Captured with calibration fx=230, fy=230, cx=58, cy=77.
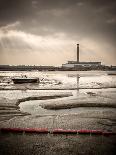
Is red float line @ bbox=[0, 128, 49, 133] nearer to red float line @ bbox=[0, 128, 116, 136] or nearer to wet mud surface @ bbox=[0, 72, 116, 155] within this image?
red float line @ bbox=[0, 128, 116, 136]

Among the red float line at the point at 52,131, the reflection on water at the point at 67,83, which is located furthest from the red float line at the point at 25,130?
the reflection on water at the point at 67,83

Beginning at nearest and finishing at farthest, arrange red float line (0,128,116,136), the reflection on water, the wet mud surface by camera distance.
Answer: the wet mud surface
red float line (0,128,116,136)
the reflection on water

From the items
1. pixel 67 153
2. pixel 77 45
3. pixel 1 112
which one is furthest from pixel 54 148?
pixel 77 45

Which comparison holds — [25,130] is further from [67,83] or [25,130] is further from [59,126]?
[67,83]

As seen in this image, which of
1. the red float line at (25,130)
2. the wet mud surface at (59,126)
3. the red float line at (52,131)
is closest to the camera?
the wet mud surface at (59,126)

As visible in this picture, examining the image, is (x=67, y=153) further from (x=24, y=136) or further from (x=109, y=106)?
(x=109, y=106)

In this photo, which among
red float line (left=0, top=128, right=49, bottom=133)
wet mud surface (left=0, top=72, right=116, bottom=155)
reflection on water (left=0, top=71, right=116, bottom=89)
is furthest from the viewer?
reflection on water (left=0, top=71, right=116, bottom=89)

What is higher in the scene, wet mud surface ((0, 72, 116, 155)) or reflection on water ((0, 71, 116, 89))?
reflection on water ((0, 71, 116, 89))

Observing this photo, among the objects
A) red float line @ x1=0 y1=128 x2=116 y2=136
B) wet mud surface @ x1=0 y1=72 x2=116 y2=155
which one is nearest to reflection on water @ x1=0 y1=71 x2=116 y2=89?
wet mud surface @ x1=0 y1=72 x2=116 y2=155

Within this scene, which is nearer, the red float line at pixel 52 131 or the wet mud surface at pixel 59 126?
the wet mud surface at pixel 59 126

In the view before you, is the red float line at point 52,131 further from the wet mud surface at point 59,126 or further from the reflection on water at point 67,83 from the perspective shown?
the reflection on water at point 67,83

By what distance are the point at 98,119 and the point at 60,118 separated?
2.37 metres

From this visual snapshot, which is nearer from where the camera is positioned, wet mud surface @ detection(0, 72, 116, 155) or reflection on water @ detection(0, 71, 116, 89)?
wet mud surface @ detection(0, 72, 116, 155)

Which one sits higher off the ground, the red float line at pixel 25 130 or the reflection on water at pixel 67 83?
the reflection on water at pixel 67 83
